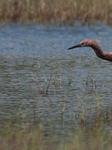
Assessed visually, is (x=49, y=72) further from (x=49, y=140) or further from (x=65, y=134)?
(x=49, y=140)

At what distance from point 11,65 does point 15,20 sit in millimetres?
8731

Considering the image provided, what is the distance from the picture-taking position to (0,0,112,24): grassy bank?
1887cm

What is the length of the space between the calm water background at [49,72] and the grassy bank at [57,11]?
3.46 feet

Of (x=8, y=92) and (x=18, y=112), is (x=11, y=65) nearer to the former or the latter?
(x=8, y=92)

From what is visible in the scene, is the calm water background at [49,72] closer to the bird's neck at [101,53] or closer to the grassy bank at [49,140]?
the grassy bank at [49,140]

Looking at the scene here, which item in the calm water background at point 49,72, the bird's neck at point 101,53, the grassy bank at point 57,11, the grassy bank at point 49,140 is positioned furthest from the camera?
the grassy bank at point 57,11

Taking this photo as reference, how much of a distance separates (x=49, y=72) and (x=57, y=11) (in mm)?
9489

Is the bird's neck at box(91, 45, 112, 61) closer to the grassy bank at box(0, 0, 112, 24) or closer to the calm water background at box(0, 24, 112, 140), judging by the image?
the calm water background at box(0, 24, 112, 140)

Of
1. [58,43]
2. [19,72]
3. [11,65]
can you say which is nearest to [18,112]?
[19,72]

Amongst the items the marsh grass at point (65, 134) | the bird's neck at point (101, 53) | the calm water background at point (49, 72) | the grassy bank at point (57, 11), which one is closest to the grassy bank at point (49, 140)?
the marsh grass at point (65, 134)

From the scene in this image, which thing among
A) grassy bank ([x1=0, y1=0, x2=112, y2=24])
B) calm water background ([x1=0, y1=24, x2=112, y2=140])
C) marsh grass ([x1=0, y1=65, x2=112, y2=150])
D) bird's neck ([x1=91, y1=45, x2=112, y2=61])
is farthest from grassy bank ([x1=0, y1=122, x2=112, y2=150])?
grassy bank ([x1=0, y1=0, x2=112, y2=24])

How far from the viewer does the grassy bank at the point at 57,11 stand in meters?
18.9

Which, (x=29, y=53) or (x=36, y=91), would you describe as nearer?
(x=36, y=91)

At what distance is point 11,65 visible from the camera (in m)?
11.0
